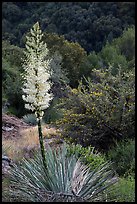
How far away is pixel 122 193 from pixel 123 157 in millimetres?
1899

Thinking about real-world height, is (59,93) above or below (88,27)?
below

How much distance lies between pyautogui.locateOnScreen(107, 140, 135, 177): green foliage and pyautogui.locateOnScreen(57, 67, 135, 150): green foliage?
506 millimetres

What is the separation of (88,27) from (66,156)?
24.3 meters

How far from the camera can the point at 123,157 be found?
24.1ft

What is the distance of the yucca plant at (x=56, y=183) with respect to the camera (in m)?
5.11

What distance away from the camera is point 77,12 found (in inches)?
1144

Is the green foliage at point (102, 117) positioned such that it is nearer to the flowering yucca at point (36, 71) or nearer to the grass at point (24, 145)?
the grass at point (24, 145)

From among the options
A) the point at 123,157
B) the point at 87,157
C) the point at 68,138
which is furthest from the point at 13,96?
the point at 87,157

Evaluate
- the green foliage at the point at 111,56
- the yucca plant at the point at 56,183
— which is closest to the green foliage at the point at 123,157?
the yucca plant at the point at 56,183

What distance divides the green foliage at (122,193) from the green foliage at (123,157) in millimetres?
835

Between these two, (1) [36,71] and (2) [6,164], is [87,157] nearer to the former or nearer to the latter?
(2) [6,164]

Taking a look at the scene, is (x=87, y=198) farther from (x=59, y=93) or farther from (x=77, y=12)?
(x=77, y=12)

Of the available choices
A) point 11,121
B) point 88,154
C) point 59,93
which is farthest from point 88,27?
point 88,154

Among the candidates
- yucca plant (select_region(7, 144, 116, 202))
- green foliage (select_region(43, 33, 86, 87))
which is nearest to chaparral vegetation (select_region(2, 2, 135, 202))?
yucca plant (select_region(7, 144, 116, 202))
